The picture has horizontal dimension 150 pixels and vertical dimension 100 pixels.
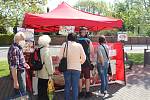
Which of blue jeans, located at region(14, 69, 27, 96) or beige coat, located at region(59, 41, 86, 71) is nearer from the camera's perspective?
blue jeans, located at region(14, 69, 27, 96)

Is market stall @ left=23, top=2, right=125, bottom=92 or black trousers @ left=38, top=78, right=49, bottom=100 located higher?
market stall @ left=23, top=2, right=125, bottom=92

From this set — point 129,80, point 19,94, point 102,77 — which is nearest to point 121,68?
point 129,80

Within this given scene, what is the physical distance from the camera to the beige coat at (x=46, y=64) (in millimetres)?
7926

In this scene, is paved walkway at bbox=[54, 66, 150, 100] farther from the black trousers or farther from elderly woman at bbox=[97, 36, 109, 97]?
the black trousers

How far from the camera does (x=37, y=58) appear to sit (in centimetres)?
802

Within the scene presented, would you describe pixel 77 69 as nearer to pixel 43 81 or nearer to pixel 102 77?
pixel 43 81

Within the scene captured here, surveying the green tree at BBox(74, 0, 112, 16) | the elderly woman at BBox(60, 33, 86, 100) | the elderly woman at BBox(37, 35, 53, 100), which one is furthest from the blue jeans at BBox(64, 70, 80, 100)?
the green tree at BBox(74, 0, 112, 16)

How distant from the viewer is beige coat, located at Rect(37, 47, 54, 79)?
7.93 meters

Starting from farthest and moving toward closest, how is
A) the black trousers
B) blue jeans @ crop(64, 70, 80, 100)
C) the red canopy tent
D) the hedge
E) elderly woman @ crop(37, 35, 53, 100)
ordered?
Result: the hedge
the red canopy tent
the black trousers
blue jeans @ crop(64, 70, 80, 100)
elderly woman @ crop(37, 35, 53, 100)

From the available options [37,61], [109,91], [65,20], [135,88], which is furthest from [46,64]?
[135,88]

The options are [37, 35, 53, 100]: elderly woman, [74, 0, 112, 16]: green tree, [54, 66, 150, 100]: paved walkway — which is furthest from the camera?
[74, 0, 112, 16]: green tree

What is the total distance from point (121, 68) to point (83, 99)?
2792mm

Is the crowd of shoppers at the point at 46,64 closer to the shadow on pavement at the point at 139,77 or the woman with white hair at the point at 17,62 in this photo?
the woman with white hair at the point at 17,62

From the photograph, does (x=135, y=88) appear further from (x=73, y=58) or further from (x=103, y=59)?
(x=73, y=58)
